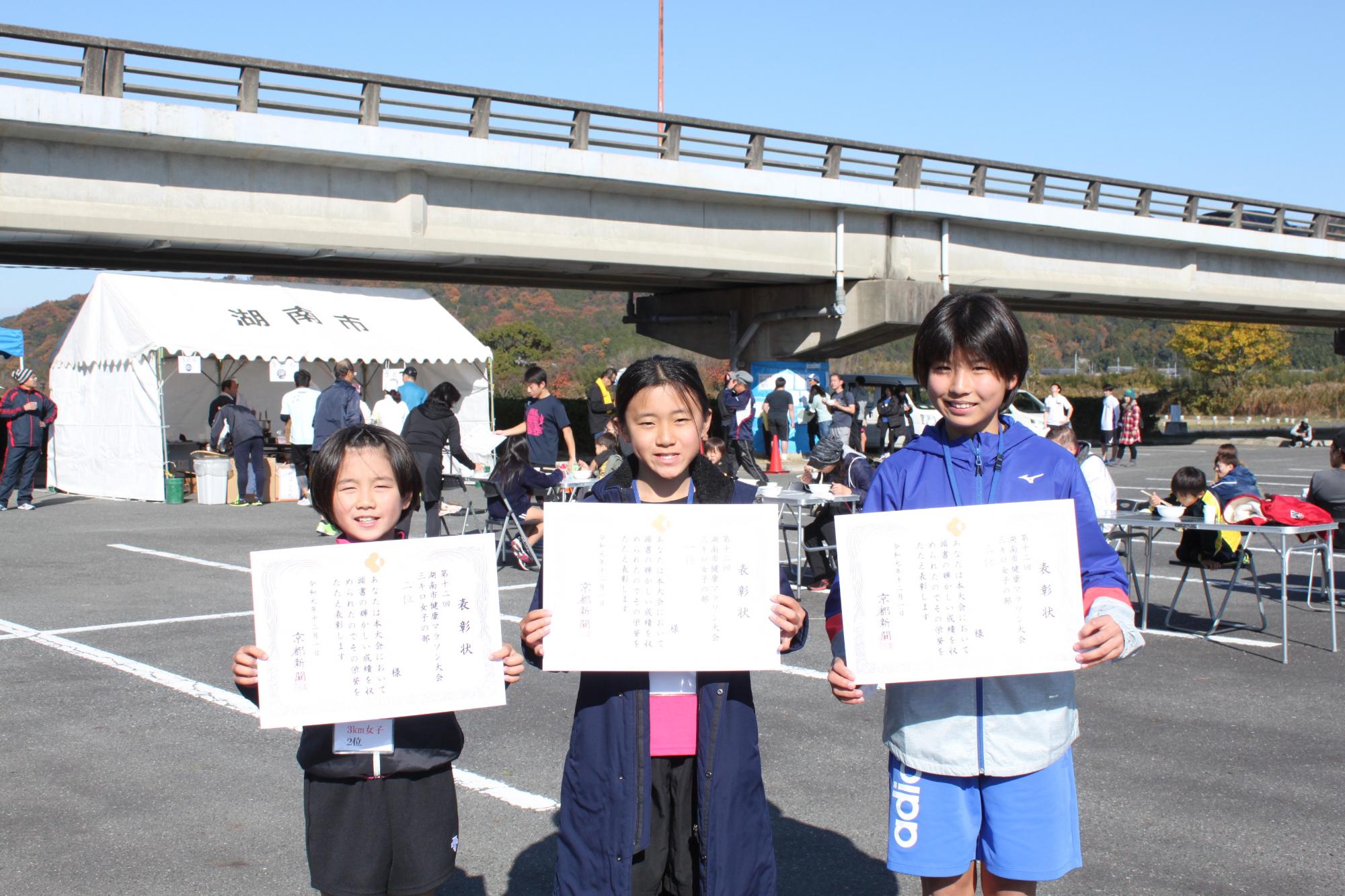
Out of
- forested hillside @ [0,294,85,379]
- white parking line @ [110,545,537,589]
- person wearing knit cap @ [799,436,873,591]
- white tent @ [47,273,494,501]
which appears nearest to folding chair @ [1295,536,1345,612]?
person wearing knit cap @ [799,436,873,591]

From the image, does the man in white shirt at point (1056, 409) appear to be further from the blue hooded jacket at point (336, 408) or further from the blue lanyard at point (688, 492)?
the blue lanyard at point (688, 492)

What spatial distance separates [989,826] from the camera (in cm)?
259

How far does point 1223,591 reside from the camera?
9.52 meters

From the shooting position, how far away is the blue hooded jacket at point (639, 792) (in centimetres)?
259

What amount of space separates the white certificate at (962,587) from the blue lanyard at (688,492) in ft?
1.35

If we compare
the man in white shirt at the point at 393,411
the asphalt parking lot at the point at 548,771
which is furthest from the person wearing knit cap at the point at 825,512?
the man in white shirt at the point at 393,411

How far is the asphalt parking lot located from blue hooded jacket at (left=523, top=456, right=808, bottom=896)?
132 cm

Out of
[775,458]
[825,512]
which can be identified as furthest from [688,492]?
[775,458]

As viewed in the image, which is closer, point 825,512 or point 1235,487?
point 1235,487

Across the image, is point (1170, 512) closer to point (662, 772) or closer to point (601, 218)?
point (662, 772)

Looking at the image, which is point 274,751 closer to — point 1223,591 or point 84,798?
point 84,798

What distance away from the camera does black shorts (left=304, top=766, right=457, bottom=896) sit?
8.80 ft

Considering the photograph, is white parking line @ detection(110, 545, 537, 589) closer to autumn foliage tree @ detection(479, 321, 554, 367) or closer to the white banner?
the white banner

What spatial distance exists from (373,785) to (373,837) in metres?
0.12
